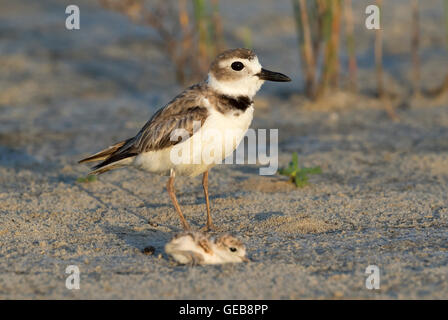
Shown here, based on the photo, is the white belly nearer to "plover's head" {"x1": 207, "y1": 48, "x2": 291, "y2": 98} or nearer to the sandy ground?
"plover's head" {"x1": 207, "y1": 48, "x2": 291, "y2": 98}

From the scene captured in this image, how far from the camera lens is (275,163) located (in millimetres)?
6547

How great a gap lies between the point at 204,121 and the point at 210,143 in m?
0.16

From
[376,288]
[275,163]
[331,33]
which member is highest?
[331,33]

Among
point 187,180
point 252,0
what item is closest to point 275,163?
point 187,180

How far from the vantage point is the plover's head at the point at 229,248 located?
13.2 feet

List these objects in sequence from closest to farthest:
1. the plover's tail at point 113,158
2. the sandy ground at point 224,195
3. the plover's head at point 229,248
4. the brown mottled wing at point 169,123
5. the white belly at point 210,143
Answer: the sandy ground at point 224,195, the plover's head at point 229,248, the white belly at point 210,143, the brown mottled wing at point 169,123, the plover's tail at point 113,158

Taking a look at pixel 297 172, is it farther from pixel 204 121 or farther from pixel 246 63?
pixel 204 121

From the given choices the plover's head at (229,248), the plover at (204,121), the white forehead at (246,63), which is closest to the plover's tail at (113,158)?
the plover at (204,121)

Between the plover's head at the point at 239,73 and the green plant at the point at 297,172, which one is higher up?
the plover's head at the point at 239,73

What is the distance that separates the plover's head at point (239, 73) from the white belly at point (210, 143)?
216mm

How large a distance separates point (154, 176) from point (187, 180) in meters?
0.33

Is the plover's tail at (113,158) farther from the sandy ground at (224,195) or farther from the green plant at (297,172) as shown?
the green plant at (297,172)

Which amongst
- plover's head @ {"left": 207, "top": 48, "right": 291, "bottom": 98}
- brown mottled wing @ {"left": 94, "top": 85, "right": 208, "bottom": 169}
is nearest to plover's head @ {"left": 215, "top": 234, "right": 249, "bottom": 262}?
brown mottled wing @ {"left": 94, "top": 85, "right": 208, "bottom": 169}

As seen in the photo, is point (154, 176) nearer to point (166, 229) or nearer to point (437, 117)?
point (166, 229)
